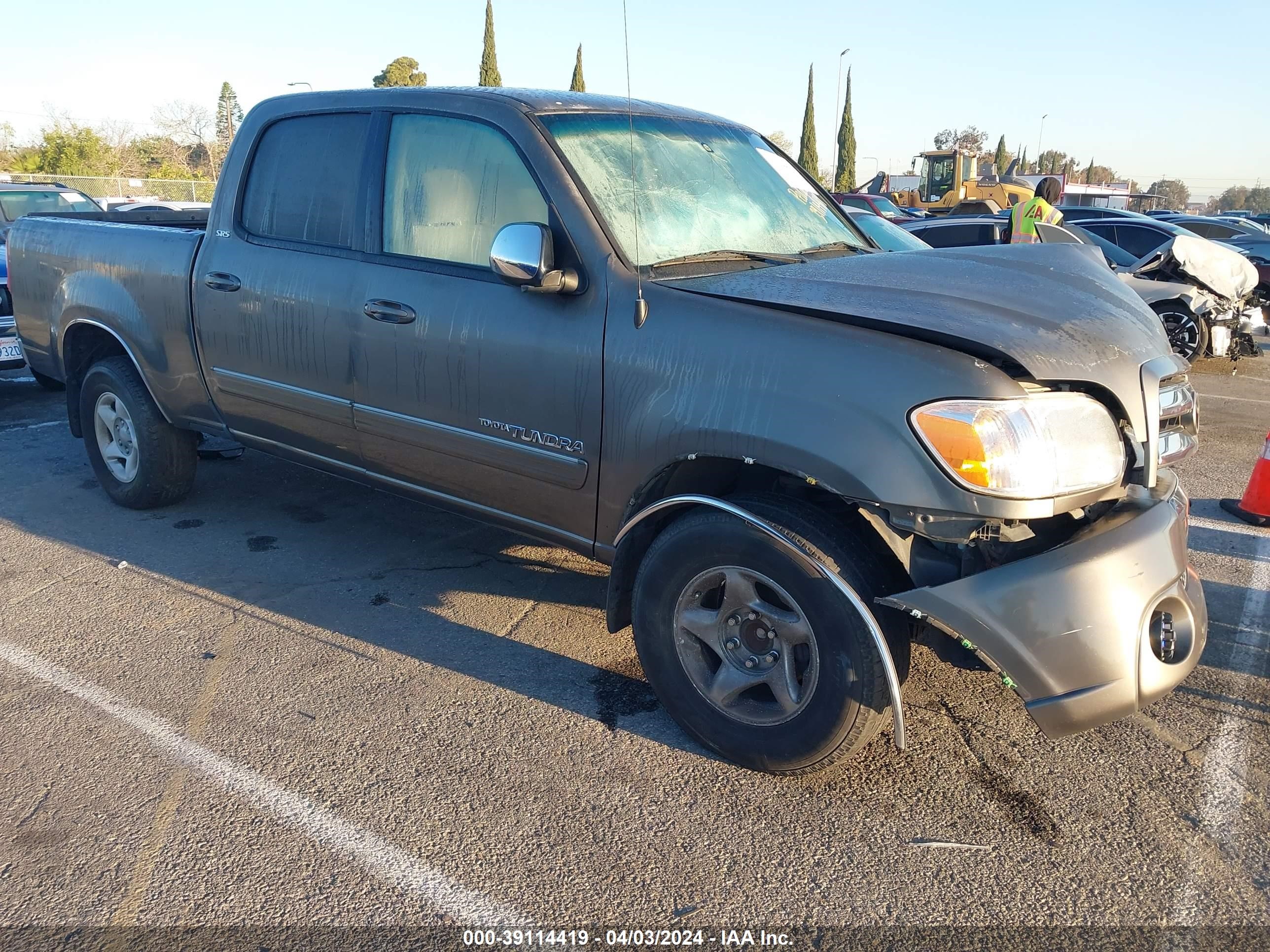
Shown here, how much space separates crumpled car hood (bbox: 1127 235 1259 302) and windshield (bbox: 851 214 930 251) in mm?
5731

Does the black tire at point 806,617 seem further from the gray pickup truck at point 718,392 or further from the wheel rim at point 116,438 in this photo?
the wheel rim at point 116,438

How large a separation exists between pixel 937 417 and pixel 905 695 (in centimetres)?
133

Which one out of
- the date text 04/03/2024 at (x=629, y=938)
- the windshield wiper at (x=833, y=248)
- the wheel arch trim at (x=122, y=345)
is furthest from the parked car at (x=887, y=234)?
the date text 04/03/2024 at (x=629, y=938)

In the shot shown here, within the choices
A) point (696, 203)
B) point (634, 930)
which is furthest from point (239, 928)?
point (696, 203)

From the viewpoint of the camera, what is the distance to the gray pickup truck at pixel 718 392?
2.45 metres

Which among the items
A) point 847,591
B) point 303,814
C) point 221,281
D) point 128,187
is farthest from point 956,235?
point 128,187

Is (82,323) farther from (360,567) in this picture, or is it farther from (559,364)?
(559,364)

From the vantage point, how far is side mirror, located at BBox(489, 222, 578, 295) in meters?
3.04

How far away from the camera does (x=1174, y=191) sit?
10081 cm

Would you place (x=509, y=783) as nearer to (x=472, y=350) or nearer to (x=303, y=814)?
(x=303, y=814)

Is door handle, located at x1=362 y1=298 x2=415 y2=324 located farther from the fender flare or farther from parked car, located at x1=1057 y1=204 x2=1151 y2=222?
parked car, located at x1=1057 y1=204 x2=1151 y2=222

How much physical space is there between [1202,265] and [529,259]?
388 inches

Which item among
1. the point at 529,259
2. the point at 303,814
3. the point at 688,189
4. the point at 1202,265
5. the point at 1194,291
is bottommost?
the point at 303,814

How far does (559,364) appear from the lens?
3156 millimetres
